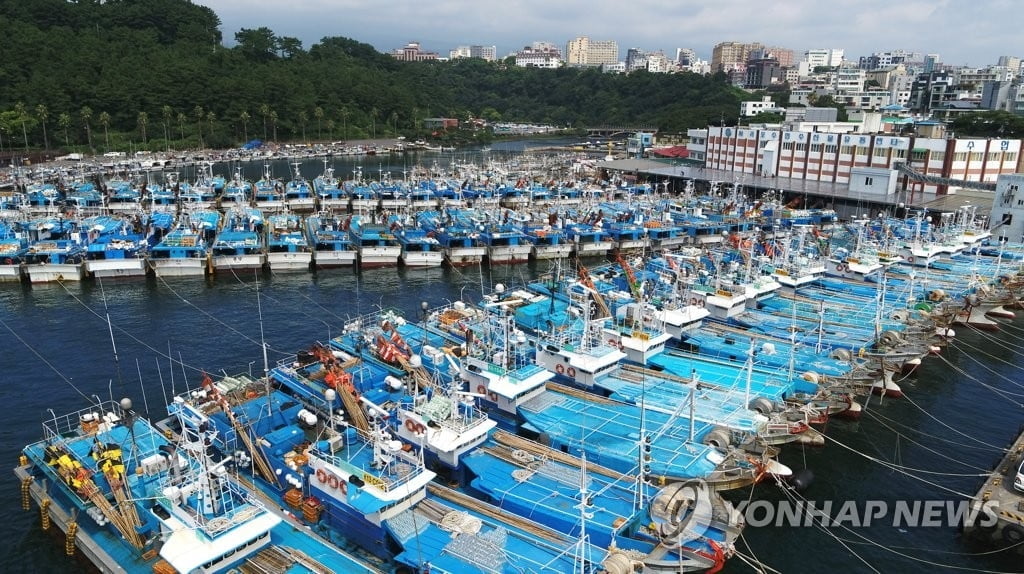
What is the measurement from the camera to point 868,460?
107 feet

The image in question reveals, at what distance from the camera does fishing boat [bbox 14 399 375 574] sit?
19.7 metres

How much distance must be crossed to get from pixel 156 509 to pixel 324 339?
25850 millimetres

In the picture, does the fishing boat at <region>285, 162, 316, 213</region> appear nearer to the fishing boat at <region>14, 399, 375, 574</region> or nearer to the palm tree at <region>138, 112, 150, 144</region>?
the fishing boat at <region>14, 399, 375, 574</region>

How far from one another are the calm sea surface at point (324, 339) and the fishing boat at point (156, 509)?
9.10 ft

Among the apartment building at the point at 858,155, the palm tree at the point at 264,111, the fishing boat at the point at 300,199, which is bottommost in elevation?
the fishing boat at the point at 300,199

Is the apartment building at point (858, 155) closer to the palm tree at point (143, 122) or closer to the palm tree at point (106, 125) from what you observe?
the palm tree at point (143, 122)

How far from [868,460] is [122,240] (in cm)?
6222

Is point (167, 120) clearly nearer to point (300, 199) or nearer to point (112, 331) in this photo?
point (300, 199)

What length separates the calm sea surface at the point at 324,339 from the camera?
87.1ft

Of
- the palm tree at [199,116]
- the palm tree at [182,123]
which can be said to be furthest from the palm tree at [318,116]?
the palm tree at [182,123]

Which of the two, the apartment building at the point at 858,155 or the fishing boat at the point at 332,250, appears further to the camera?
the apartment building at the point at 858,155

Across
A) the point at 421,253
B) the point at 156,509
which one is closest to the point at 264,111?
the point at 421,253

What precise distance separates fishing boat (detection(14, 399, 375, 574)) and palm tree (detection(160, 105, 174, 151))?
141 meters

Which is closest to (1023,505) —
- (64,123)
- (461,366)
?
(461,366)
